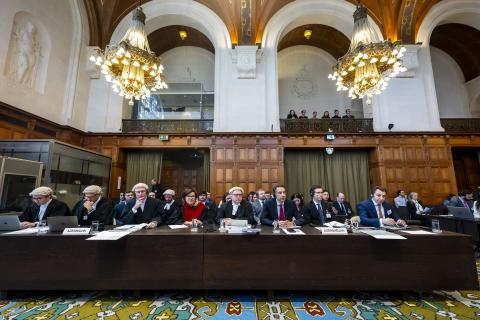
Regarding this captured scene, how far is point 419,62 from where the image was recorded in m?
8.79

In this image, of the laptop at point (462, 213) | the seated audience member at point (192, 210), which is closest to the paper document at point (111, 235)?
the seated audience member at point (192, 210)

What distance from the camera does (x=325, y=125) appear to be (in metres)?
8.63

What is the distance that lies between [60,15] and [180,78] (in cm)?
492

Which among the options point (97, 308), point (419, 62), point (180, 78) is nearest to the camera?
point (97, 308)

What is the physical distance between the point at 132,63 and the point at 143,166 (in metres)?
4.93

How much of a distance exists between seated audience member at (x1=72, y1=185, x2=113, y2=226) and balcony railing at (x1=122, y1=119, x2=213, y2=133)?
5.48m

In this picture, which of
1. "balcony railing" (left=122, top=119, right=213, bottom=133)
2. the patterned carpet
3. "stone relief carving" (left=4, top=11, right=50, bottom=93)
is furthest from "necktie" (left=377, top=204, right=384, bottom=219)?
A: "stone relief carving" (left=4, top=11, right=50, bottom=93)

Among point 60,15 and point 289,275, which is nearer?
point 289,275

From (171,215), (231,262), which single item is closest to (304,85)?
(171,215)

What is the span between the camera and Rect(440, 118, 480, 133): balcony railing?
8609 millimetres

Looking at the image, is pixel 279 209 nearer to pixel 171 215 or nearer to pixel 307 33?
pixel 171 215

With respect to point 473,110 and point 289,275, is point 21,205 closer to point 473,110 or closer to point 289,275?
point 289,275

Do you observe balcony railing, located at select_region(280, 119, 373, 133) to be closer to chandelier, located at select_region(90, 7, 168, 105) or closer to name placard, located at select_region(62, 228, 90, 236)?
chandelier, located at select_region(90, 7, 168, 105)

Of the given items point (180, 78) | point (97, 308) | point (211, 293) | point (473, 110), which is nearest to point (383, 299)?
point (211, 293)
